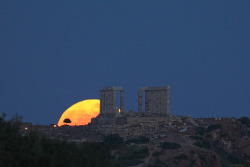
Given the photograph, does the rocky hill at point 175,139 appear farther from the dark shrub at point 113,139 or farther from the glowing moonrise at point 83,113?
the glowing moonrise at point 83,113

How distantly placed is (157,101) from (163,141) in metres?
13.8

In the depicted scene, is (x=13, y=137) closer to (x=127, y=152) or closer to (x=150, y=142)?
(x=127, y=152)

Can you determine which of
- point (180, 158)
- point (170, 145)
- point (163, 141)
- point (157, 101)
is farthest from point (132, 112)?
point (180, 158)

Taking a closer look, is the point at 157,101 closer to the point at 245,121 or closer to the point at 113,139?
the point at 245,121

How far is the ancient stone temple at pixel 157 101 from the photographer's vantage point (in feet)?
263

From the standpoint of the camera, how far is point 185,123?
77250 millimetres

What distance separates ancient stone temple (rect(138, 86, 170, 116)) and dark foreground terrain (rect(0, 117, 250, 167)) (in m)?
3.03

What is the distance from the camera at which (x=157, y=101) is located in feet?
265

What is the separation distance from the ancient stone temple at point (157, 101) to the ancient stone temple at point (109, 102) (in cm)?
430

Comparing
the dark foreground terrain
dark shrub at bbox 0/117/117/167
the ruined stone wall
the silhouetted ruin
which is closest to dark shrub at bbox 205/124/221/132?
the dark foreground terrain

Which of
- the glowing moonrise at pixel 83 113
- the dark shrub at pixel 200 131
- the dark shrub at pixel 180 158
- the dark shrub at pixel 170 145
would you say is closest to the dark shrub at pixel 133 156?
the dark shrub at pixel 170 145

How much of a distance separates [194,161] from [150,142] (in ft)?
29.6

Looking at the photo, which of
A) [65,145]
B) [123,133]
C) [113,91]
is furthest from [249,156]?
[65,145]

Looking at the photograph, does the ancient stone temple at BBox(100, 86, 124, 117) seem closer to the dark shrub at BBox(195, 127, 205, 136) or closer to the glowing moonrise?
the glowing moonrise
